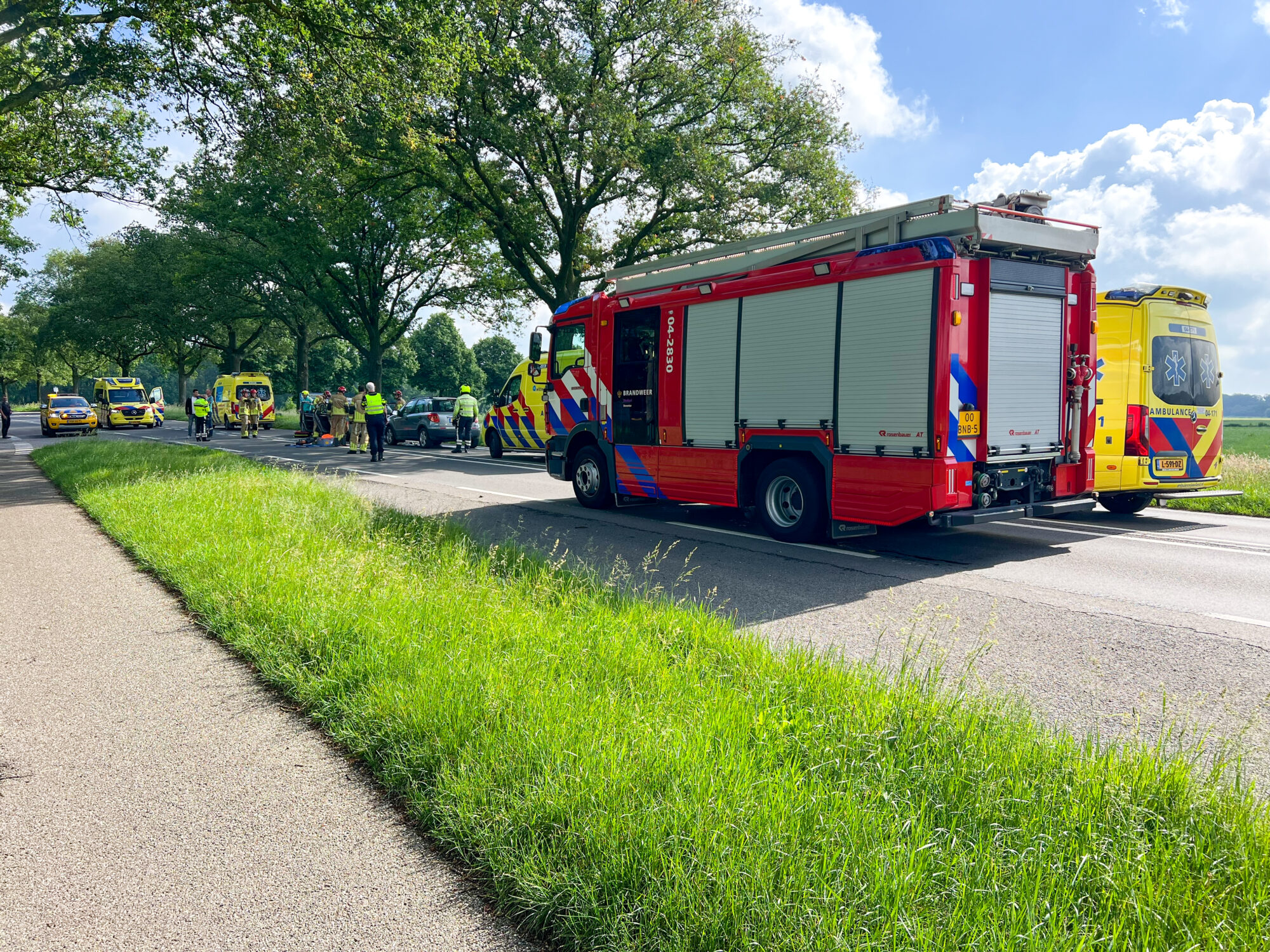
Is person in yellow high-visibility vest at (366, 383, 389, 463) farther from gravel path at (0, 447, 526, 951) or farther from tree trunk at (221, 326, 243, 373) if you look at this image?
tree trunk at (221, 326, 243, 373)

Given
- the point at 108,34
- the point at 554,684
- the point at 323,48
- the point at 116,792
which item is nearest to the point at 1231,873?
the point at 554,684

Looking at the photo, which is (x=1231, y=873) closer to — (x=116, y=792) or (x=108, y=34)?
(x=116, y=792)

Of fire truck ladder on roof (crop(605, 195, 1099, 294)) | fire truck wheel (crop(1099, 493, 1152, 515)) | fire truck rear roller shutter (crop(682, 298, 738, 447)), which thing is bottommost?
fire truck wheel (crop(1099, 493, 1152, 515))

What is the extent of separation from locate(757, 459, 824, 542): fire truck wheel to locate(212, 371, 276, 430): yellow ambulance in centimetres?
3681

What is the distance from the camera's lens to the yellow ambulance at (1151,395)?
9906 mm

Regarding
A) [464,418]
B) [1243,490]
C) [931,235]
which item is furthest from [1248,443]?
[931,235]

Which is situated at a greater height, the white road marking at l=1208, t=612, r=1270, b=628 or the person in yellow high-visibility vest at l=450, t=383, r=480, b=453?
the person in yellow high-visibility vest at l=450, t=383, r=480, b=453

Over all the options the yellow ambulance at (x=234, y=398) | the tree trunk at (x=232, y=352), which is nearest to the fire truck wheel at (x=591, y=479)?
the yellow ambulance at (x=234, y=398)

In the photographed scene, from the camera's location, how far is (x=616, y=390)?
11.0 metres

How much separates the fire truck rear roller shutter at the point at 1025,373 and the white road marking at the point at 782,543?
63.3 inches

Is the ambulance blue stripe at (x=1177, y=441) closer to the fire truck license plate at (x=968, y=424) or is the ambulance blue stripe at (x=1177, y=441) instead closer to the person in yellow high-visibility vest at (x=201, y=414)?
the fire truck license plate at (x=968, y=424)

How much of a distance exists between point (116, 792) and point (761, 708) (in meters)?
2.60

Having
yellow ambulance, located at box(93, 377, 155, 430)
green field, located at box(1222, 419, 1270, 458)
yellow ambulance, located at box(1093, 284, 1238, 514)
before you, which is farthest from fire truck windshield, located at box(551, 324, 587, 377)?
yellow ambulance, located at box(93, 377, 155, 430)

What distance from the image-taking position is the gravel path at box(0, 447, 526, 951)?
7.81 ft
